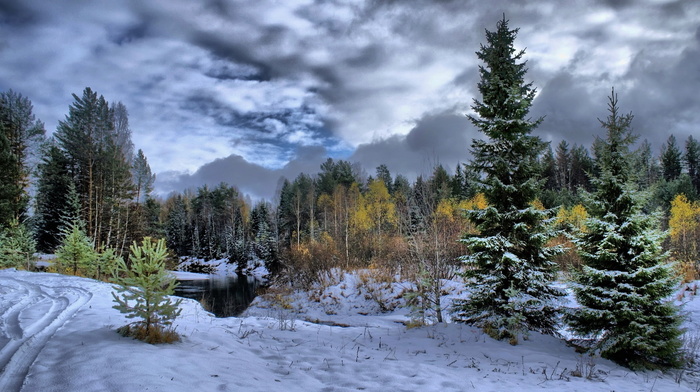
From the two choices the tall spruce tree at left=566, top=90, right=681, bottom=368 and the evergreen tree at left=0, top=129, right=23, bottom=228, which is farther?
the evergreen tree at left=0, top=129, right=23, bottom=228

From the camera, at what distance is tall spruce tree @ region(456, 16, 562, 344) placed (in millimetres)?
8930

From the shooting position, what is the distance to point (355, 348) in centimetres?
722

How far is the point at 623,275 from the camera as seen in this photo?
762 centimetres

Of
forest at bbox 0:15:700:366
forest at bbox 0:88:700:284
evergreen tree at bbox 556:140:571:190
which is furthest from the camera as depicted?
evergreen tree at bbox 556:140:571:190

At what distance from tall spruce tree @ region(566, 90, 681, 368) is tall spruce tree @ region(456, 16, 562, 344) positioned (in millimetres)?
927

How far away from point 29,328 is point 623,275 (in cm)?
1184

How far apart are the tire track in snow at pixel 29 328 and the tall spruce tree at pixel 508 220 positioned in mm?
8821

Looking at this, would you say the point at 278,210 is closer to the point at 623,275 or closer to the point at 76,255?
the point at 76,255

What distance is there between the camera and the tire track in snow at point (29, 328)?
4.13 meters

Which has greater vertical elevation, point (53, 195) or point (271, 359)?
point (53, 195)

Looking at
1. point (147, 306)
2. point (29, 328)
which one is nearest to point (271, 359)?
point (147, 306)

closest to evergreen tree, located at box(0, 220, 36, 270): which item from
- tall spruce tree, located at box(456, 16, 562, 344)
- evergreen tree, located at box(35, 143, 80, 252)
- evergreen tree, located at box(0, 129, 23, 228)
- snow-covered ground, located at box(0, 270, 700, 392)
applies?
evergreen tree, located at box(0, 129, 23, 228)

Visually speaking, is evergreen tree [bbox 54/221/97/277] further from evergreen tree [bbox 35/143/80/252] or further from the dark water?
evergreen tree [bbox 35/143/80/252]

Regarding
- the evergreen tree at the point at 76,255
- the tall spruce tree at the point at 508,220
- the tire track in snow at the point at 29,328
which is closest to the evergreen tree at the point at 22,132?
the evergreen tree at the point at 76,255
